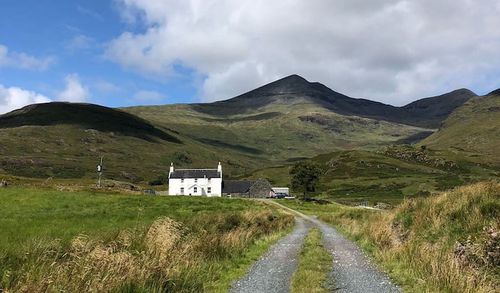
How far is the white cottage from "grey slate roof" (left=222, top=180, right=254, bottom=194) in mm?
10948

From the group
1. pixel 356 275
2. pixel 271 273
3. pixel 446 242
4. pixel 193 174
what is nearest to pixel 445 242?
pixel 446 242

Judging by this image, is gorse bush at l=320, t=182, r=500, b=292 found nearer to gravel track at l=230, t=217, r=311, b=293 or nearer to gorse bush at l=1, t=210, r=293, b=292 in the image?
gravel track at l=230, t=217, r=311, b=293

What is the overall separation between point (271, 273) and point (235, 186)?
170m

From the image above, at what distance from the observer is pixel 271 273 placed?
19.0m

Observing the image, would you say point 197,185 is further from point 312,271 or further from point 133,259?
point 133,259

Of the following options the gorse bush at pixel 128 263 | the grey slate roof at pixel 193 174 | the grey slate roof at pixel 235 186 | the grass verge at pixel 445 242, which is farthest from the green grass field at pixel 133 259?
the grey slate roof at pixel 235 186

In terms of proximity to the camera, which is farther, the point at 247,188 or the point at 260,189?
the point at 260,189

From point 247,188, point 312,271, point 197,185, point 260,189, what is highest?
point 312,271

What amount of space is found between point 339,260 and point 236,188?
6539 inches

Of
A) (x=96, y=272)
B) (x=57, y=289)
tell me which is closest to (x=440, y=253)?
(x=96, y=272)

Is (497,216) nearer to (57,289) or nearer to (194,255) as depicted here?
(194,255)

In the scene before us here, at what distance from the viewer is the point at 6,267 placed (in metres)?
12.3

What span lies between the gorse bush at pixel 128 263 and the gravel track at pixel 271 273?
47.2 inches

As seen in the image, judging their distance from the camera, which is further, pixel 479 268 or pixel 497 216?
pixel 497 216
